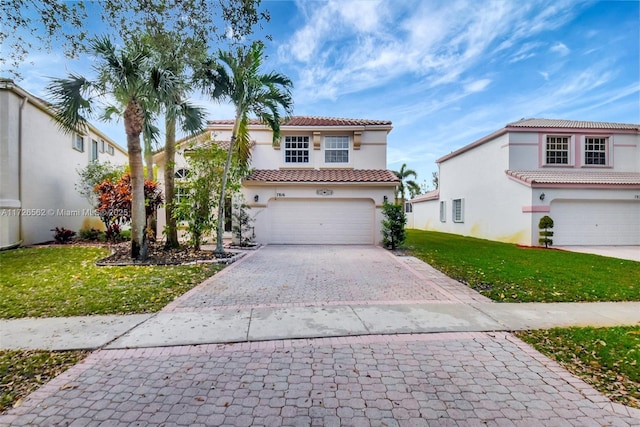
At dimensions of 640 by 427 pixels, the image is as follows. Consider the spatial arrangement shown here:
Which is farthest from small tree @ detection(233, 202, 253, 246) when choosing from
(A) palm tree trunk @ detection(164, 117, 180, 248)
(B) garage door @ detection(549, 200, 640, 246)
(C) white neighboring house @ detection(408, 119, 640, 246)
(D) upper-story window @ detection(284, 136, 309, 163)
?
(B) garage door @ detection(549, 200, 640, 246)

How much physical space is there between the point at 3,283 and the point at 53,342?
4.89 metres

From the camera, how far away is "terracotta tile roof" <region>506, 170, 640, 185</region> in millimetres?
15255

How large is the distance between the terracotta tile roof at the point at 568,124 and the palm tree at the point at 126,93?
17.2m

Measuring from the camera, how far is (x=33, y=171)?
13.2m

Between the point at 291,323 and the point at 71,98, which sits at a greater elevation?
the point at 71,98

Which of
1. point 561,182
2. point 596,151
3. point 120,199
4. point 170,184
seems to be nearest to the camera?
point 170,184

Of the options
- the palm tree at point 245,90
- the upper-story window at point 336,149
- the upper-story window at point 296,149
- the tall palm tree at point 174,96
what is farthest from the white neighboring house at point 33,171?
the upper-story window at point 336,149

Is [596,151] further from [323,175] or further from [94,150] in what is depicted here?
[94,150]

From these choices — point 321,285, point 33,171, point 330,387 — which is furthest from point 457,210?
point 33,171

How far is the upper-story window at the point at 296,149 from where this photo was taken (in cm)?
1653

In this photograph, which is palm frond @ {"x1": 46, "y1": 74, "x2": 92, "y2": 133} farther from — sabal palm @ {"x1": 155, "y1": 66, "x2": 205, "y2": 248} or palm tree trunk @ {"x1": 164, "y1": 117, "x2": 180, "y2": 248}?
palm tree trunk @ {"x1": 164, "y1": 117, "x2": 180, "y2": 248}

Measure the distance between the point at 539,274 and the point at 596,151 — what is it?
45.8 feet

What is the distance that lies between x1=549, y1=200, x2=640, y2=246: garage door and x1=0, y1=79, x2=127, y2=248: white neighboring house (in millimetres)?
22549

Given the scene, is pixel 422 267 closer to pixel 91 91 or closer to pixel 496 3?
pixel 496 3
